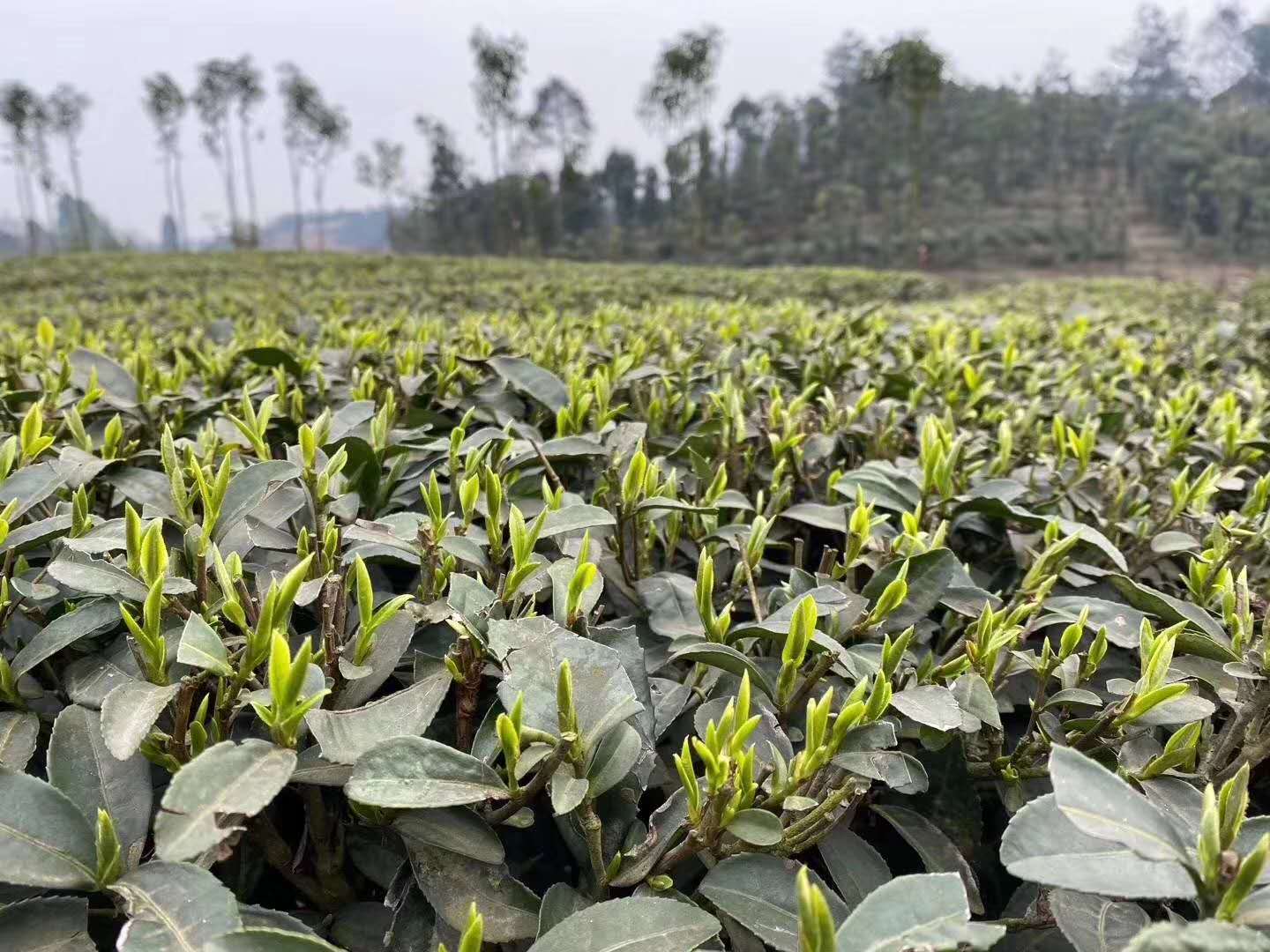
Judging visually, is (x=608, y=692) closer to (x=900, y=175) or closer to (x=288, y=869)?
(x=288, y=869)

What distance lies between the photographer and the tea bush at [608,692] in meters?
0.61

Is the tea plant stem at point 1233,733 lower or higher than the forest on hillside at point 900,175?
lower

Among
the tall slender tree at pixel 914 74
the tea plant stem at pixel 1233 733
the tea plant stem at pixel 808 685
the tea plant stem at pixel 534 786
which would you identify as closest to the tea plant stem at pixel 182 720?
the tea plant stem at pixel 534 786

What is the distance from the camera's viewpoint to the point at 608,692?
0.72 meters

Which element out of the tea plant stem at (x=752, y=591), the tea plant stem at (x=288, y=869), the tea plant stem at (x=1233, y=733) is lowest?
the tea plant stem at (x=288, y=869)

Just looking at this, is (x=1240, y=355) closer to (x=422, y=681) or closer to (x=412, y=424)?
(x=412, y=424)

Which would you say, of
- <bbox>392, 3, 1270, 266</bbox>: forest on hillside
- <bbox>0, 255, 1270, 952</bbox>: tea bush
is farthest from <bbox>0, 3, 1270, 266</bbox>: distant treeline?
<bbox>0, 255, 1270, 952</bbox>: tea bush

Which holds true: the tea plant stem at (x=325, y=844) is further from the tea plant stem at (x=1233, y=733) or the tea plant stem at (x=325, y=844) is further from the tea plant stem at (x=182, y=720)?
the tea plant stem at (x=1233, y=733)

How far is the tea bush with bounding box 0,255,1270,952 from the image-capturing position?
24.0 inches

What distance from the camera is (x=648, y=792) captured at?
939 mm

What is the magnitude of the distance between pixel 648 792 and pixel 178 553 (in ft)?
1.98

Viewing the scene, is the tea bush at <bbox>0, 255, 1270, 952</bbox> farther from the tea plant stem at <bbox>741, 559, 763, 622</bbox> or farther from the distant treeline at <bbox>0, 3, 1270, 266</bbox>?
the distant treeline at <bbox>0, 3, 1270, 266</bbox>

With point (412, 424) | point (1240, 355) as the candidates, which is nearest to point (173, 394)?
point (412, 424)

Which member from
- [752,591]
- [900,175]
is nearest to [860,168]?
[900,175]
